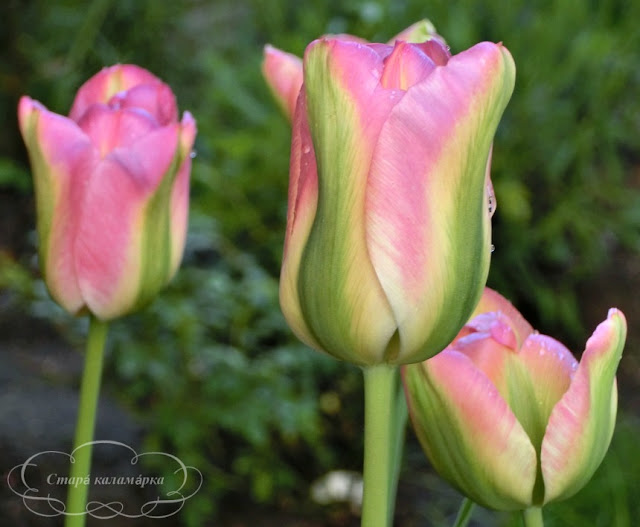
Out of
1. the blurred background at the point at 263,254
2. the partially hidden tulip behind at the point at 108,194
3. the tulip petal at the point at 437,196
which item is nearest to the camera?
the tulip petal at the point at 437,196

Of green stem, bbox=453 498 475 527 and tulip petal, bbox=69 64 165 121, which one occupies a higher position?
tulip petal, bbox=69 64 165 121

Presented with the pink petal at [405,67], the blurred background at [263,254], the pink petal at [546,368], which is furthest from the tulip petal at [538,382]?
the blurred background at [263,254]

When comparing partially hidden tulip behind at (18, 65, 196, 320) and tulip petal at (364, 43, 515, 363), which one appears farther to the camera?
partially hidden tulip behind at (18, 65, 196, 320)

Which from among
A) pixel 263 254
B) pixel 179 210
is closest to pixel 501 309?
pixel 179 210

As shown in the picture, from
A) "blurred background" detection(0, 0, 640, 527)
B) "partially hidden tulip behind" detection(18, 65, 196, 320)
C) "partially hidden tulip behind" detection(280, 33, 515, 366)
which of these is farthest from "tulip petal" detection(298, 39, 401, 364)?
"blurred background" detection(0, 0, 640, 527)

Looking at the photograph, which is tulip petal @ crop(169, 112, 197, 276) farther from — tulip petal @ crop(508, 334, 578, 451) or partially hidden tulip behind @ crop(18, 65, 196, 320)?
tulip petal @ crop(508, 334, 578, 451)

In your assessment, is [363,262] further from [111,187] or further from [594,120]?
[594,120]

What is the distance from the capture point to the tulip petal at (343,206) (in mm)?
255

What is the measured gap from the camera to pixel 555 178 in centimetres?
194

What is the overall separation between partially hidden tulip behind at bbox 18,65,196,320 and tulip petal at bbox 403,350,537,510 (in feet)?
0.39

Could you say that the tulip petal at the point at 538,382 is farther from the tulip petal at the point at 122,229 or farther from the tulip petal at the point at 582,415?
the tulip petal at the point at 122,229

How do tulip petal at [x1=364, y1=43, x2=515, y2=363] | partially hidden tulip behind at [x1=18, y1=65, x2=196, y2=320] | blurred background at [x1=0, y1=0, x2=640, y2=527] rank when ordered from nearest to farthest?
1. tulip petal at [x1=364, y1=43, x2=515, y2=363]
2. partially hidden tulip behind at [x1=18, y1=65, x2=196, y2=320]
3. blurred background at [x1=0, y1=0, x2=640, y2=527]

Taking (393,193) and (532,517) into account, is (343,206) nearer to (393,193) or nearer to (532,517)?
(393,193)

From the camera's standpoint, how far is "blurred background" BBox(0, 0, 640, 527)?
1.14m
